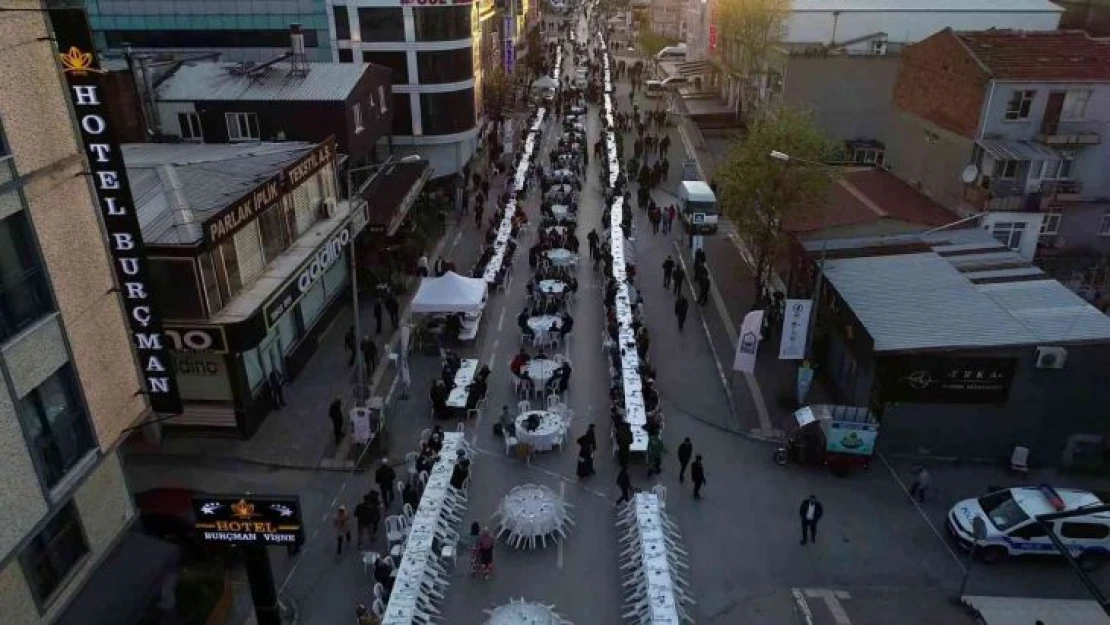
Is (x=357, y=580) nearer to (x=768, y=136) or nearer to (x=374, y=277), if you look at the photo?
(x=374, y=277)

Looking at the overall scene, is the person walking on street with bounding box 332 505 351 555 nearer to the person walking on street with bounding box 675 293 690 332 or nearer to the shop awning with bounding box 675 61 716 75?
the person walking on street with bounding box 675 293 690 332

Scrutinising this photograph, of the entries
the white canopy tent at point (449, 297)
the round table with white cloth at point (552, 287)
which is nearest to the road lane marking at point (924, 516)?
the round table with white cloth at point (552, 287)

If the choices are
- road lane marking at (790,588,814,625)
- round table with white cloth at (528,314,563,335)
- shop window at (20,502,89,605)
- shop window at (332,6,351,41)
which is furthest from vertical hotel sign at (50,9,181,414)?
shop window at (332,6,351,41)

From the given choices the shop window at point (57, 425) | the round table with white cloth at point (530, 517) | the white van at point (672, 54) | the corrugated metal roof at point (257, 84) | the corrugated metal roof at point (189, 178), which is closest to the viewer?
the shop window at point (57, 425)

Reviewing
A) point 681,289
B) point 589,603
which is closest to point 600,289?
point 681,289

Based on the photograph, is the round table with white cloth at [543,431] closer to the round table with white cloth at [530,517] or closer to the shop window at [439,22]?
the round table with white cloth at [530,517]

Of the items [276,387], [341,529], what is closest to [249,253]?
[276,387]

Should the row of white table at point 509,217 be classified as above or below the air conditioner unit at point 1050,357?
below

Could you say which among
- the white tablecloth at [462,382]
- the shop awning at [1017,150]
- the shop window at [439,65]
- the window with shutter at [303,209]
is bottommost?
the white tablecloth at [462,382]
